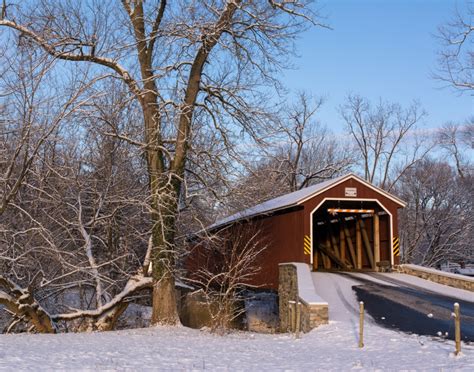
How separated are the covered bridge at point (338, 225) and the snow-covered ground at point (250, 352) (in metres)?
5.79

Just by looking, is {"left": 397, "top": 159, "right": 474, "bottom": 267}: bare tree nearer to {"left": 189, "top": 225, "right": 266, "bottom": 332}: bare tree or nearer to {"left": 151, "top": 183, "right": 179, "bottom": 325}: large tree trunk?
{"left": 189, "top": 225, "right": 266, "bottom": 332}: bare tree

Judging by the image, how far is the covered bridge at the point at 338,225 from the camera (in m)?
17.3

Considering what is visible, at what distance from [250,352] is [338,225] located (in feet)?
46.8

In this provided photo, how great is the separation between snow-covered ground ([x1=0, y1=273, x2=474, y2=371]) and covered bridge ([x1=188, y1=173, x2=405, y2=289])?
579 cm

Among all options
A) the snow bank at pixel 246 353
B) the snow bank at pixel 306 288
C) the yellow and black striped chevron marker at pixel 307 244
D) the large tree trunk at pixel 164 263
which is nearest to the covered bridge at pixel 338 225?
the yellow and black striped chevron marker at pixel 307 244

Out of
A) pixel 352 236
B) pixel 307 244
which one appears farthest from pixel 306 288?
pixel 352 236

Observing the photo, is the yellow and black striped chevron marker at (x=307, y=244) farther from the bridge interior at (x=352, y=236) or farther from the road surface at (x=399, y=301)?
the bridge interior at (x=352, y=236)

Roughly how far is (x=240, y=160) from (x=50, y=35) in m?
5.56

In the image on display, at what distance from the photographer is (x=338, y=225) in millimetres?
22328

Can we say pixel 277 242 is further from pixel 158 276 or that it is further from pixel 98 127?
pixel 98 127

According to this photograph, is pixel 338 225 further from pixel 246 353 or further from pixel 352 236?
pixel 246 353

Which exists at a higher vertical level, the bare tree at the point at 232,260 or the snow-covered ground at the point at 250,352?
the bare tree at the point at 232,260

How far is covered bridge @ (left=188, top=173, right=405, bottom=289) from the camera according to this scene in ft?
56.7

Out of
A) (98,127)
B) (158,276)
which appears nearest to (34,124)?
(98,127)
